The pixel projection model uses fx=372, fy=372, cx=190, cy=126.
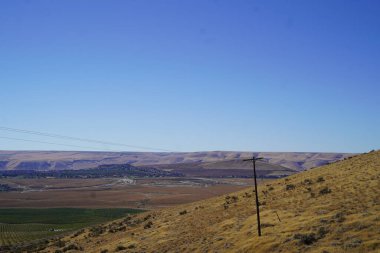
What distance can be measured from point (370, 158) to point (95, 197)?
137015mm

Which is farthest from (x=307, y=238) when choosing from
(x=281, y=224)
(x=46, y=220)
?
(x=46, y=220)

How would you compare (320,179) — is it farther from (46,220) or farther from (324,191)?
(46,220)

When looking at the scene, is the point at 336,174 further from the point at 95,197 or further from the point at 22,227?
the point at 95,197

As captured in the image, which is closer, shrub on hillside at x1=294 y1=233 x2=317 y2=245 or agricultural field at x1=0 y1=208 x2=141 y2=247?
shrub on hillside at x1=294 y1=233 x2=317 y2=245

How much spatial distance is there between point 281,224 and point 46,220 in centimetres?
9467

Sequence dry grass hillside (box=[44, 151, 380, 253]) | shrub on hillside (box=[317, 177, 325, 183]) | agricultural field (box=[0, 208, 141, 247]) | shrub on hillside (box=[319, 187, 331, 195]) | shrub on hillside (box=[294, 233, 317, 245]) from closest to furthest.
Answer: shrub on hillside (box=[294, 233, 317, 245])
dry grass hillside (box=[44, 151, 380, 253])
shrub on hillside (box=[319, 187, 331, 195])
shrub on hillside (box=[317, 177, 325, 183])
agricultural field (box=[0, 208, 141, 247])

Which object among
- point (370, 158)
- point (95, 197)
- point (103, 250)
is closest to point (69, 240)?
point (103, 250)

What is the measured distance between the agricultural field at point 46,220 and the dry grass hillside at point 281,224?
3558 centimetres

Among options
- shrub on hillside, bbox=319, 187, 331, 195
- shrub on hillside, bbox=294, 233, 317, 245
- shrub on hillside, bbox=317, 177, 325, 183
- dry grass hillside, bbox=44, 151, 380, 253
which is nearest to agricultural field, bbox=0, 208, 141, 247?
dry grass hillside, bbox=44, 151, 380, 253

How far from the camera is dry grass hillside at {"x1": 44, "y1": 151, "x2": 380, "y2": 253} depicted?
78.7ft

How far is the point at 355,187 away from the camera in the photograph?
117ft

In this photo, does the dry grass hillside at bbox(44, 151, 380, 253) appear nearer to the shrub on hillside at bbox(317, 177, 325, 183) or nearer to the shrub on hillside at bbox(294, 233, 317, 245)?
the shrub on hillside at bbox(294, 233, 317, 245)

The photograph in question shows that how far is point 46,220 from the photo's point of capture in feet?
355

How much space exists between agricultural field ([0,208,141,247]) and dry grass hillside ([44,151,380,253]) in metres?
35.6
